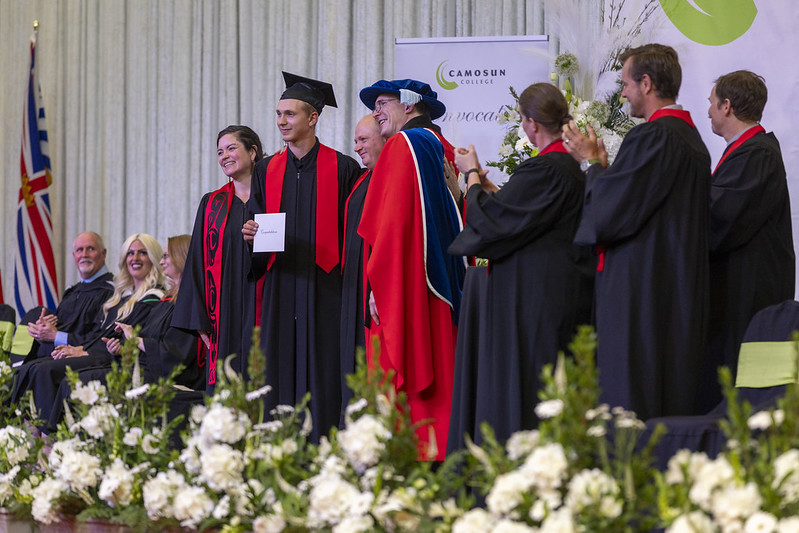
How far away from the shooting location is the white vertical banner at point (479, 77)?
6.16 meters

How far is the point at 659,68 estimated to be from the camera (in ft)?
10.7

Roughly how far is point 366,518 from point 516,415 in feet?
4.89

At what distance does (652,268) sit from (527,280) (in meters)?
0.44

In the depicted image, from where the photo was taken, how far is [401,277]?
13.1ft

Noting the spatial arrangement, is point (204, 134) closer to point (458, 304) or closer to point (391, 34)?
point (391, 34)

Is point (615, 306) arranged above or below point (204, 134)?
below

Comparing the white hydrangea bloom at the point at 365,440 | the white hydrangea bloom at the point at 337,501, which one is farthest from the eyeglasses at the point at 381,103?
the white hydrangea bloom at the point at 337,501

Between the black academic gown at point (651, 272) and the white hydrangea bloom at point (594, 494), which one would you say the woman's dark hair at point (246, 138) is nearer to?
the black academic gown at point (651, 272)

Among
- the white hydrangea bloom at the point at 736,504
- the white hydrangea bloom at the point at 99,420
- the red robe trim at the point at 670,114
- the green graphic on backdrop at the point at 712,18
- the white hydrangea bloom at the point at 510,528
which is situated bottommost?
the white hydrangea bloom at the point at 99,420

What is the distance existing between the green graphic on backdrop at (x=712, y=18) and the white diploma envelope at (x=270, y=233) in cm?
236

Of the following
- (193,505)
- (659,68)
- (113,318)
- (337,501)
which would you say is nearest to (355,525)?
(337,501)

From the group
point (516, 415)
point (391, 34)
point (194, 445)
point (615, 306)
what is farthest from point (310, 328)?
point (391, 34)

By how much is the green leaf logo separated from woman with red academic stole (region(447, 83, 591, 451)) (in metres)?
2.85

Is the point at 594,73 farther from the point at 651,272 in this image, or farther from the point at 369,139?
the point at 651,272
